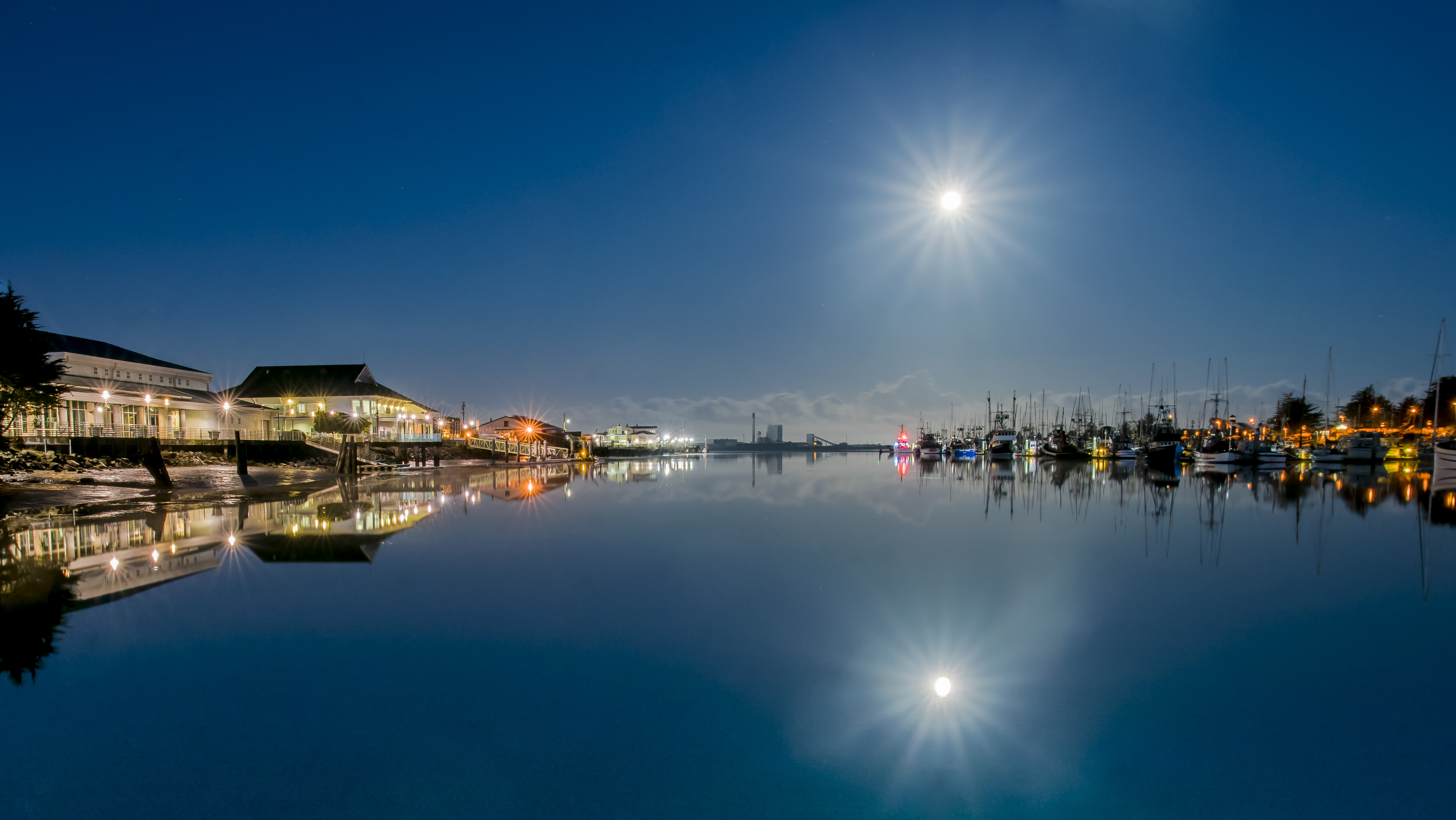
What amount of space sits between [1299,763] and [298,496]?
96.7 ft

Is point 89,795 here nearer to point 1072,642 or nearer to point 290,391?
point 1072,642

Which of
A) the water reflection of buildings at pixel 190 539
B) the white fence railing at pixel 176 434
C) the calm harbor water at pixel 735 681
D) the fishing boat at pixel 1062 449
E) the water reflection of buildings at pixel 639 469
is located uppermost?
the white fence railing at pixel 176 434

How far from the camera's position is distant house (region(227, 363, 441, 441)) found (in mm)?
67188

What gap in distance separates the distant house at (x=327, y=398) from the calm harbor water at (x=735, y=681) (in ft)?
197

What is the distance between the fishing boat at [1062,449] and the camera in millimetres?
94438

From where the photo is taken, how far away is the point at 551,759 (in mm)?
4582

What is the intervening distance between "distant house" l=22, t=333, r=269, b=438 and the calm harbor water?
130ft

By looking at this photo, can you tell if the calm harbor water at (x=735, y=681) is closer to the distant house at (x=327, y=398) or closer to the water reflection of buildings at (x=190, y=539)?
the water reflection of buildings at (x=190, y=539)

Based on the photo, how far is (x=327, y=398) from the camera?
67.5 meters

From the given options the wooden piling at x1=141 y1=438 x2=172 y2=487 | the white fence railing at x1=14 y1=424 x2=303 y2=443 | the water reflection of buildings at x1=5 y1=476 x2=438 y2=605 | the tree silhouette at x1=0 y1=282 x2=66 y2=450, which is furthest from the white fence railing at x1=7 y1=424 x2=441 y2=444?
the water reflection of buildings at x1=5 y1=476 x2=438 y2=605

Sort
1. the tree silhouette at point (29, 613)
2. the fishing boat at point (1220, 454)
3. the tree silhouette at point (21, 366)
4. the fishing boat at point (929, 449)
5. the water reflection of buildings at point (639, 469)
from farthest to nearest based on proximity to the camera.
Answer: the fishing boat at point (929, 449), the fishing boat at point (1220, 454), the water reflection of buildings at point (639, 469), the tree silhouette at point (21, 366), the tree silhouette at point (29, 613)

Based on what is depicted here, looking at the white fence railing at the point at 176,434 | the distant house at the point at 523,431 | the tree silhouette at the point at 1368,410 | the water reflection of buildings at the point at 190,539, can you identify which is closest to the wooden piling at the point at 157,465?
the white fence railing at the point at 176,434

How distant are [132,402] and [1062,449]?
98.2 m

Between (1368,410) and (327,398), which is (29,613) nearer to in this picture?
(327,398)
